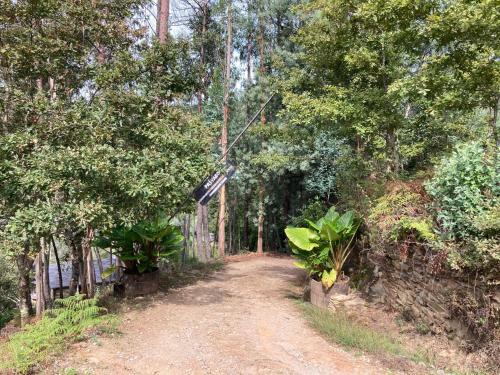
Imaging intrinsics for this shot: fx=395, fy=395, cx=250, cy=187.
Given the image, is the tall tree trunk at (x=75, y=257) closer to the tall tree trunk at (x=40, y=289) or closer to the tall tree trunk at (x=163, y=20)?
the tall tree trunk at (x=40, y=289)

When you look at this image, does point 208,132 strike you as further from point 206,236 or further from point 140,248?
point 206,236

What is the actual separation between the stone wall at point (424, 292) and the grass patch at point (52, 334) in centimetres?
397

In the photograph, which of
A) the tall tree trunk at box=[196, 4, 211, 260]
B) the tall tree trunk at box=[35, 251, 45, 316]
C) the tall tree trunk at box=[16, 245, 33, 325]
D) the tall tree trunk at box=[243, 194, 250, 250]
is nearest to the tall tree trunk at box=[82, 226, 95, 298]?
the tall tree trunk at box=[35, 251, 45, 316]

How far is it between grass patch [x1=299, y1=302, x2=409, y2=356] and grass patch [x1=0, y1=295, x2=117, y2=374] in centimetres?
279

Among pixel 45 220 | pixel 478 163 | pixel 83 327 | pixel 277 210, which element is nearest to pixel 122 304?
pixel 83 327

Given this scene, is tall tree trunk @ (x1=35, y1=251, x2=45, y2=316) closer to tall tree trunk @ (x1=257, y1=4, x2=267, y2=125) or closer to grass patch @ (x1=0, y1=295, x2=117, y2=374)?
grass patch @ (x1=0, y1=295, x2=117, y2=374)

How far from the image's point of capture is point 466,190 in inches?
169

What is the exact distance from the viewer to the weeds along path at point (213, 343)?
399 cm

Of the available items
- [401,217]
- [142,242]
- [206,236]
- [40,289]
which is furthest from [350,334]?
[206,236]

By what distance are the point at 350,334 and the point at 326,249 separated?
1.90 metres

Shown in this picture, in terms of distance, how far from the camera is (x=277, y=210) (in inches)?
688

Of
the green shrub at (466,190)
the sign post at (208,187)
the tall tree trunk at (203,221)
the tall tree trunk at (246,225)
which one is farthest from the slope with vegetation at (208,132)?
the tall tree trunk at (246,225)

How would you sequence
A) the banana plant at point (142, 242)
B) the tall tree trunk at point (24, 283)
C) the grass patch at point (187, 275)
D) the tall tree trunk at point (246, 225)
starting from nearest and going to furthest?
1. the tall tree trunk at point (24, 283)
2. the banana plant at point (142, 242)
3. the grass patch at point (187, 275)
4. the tall tree trunk at point (246, 225)

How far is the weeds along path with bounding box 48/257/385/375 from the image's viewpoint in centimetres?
399
